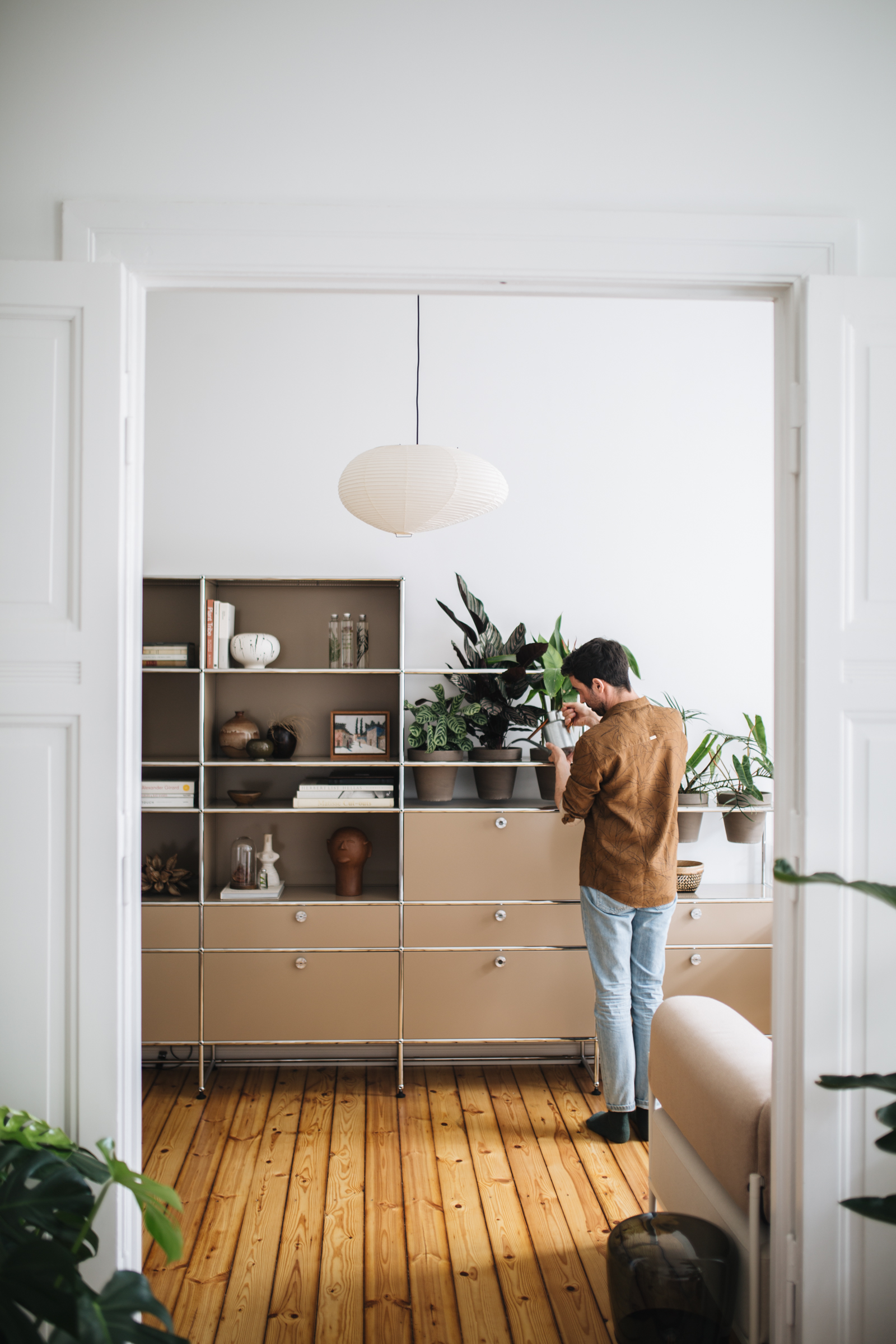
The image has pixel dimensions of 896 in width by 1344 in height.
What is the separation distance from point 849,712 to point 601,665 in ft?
4.16

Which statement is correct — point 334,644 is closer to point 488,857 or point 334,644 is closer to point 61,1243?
point 488,857

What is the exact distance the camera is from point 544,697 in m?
3.49

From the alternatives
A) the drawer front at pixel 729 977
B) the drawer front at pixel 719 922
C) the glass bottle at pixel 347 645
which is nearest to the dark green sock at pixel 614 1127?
the drawer front at pixel 729 977

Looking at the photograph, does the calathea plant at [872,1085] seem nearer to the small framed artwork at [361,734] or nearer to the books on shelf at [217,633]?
the small framed artwork at [361,734]

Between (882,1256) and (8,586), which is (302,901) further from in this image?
(882,1256)

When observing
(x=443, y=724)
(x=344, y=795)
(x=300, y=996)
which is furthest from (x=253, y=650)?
(x=300, y=996)

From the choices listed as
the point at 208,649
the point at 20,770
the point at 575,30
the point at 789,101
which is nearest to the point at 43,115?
the point at 575,30

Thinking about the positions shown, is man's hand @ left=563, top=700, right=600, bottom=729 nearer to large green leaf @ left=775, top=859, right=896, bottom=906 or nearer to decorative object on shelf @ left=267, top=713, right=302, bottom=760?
decorative object on shelf @ left=267, top=713, right=302, bottom=760

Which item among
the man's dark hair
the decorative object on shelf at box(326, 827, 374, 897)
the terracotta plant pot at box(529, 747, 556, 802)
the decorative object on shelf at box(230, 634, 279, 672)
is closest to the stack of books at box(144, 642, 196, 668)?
the decorative object on shelf at box(230, 634, 279, 672)

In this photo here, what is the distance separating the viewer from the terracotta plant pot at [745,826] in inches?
138

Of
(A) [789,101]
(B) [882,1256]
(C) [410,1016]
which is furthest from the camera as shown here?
(C) [410,1016]

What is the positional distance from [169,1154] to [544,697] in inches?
84.2

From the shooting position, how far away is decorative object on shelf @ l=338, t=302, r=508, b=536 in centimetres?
→ 258

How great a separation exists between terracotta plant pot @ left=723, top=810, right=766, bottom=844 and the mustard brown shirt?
0.71m
